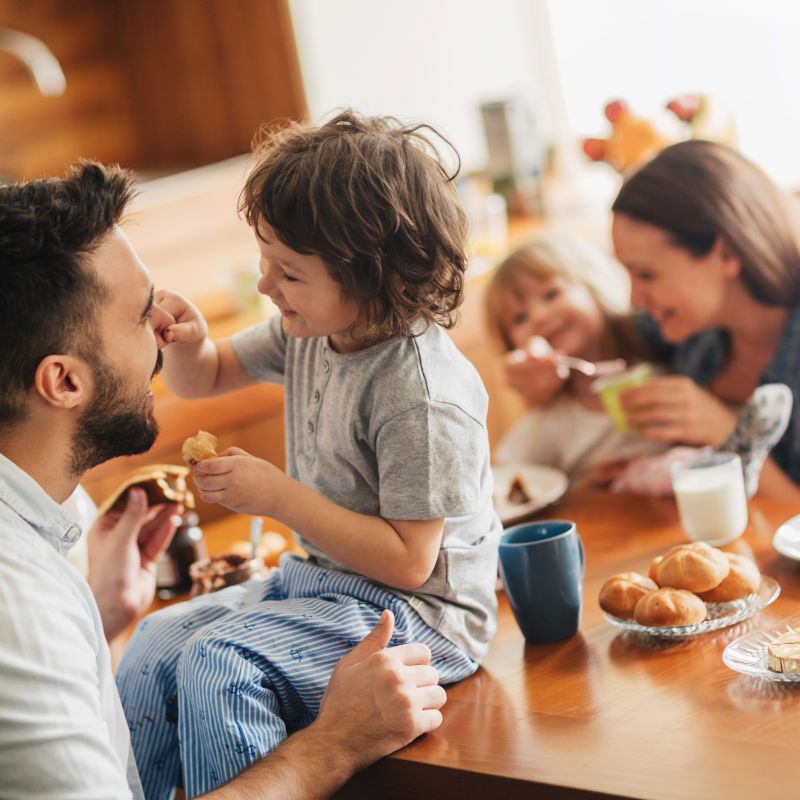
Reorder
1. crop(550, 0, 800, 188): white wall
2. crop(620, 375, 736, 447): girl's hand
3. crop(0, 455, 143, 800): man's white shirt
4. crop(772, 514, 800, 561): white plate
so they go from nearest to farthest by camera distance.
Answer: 1. crop(0, 455, 143, 800): man's white shirt
2. crop(772, 514, 800, 561): white plate
3. crop(620, 375, 736, 447): girl's hand
4. crop(550, 0, 800, 188): white wall

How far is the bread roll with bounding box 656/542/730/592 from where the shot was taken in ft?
4.41

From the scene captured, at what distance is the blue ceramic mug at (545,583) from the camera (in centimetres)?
138

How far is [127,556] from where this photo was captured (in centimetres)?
166

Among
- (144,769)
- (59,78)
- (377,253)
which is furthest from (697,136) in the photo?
(59,78)

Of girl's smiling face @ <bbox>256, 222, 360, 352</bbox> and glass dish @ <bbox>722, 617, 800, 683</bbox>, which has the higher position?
girl's smiling face @ <bbox>256, 222, 360, 352</bbox>

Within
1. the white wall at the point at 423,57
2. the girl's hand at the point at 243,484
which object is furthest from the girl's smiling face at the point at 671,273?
the white wall at the point at 423,57

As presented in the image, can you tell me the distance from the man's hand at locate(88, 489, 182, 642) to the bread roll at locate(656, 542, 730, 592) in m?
0.72

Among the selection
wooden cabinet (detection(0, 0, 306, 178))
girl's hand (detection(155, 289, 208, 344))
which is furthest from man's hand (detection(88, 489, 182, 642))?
wooden cabinet (detection(0, 0, 306, 178))

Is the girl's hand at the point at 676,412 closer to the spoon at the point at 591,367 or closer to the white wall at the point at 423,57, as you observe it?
the spoon at the point at 591,367

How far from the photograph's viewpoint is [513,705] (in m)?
1.27

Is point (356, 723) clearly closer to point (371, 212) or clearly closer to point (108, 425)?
point (108, 425)

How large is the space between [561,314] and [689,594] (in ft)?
3.58

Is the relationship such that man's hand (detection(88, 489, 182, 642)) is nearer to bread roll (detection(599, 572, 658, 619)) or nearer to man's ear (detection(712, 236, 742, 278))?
bread roll (detection(599, 572, 658, 619))

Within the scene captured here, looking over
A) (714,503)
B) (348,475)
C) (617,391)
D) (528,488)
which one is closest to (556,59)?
(617,391)
